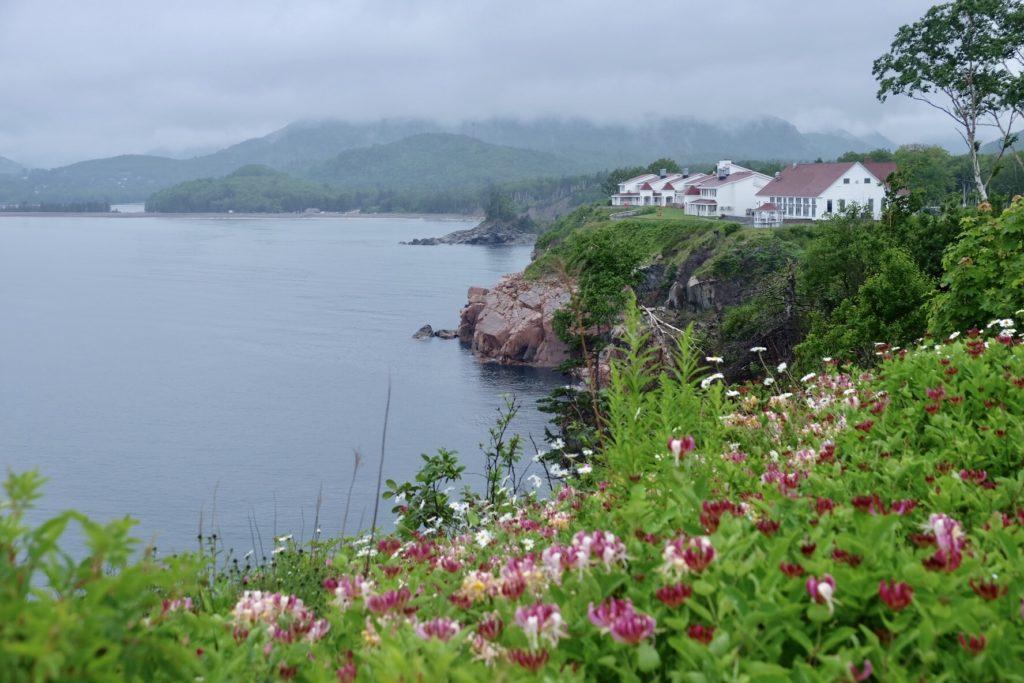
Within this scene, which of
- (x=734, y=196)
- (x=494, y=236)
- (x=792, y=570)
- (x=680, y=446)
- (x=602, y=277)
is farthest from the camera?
(x=494, y=236)

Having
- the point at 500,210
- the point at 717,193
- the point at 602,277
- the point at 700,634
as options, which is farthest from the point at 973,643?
the point at 500,210

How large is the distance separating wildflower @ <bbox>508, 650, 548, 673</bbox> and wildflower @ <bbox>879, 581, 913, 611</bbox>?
1.09m

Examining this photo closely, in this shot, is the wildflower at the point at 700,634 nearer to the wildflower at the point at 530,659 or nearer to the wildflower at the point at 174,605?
the wildflower at the point at 530,659

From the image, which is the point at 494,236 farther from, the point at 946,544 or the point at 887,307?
the point at 946,544

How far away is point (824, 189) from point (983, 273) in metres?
71.6

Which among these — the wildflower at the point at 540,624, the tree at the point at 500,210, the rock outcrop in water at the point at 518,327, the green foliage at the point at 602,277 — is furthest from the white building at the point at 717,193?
the wildflower at the point at 540,624

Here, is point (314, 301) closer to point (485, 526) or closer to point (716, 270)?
point (716, 270)

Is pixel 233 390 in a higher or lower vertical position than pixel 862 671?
lower

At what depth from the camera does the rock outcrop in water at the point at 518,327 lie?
6825 cm

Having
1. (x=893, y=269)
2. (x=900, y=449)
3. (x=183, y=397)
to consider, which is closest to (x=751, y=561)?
(x=900, y=449)

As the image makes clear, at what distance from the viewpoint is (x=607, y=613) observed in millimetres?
2867

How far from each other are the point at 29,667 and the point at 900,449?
15.5ft

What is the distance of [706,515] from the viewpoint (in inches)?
137

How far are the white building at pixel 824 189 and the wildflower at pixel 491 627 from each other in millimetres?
77077
